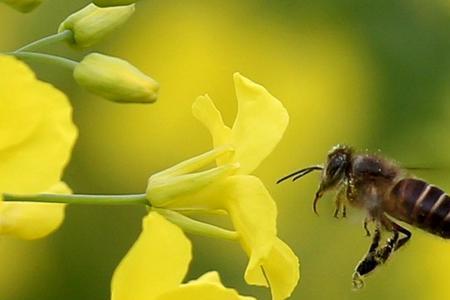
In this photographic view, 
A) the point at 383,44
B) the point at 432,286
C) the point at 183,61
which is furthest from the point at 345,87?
the point at 432,286

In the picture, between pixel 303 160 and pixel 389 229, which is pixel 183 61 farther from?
pixel 389 229

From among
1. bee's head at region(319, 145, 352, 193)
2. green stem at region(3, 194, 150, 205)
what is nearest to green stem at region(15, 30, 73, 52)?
green stem at region(3, 194, 150, 205)

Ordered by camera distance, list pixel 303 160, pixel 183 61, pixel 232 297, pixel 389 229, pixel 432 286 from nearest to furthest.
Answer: pixel 232 297, pixel 389 229, pixel 432 286, pixel 303 160, pixel 183 61

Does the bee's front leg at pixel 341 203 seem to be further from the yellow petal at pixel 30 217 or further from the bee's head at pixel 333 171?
the yellow petal at pixel 30 217

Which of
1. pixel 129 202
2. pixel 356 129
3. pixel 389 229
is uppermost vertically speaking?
pixel 129 202

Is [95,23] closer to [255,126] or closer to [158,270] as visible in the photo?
[255,126]

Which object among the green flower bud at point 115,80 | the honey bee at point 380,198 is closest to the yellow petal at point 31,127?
the green flower bud at point 115,80

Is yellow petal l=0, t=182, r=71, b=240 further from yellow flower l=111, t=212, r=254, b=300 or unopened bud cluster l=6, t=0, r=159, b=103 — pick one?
yellow flower l=111, t=212, r=254, b=300

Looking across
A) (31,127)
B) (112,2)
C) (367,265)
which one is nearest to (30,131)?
(31,127)
